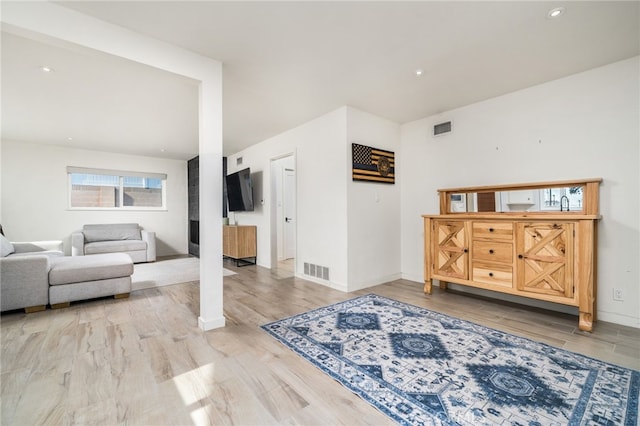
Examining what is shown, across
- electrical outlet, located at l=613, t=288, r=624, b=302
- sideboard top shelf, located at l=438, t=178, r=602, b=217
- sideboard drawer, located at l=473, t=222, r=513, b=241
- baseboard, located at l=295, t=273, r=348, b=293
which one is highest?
sideboard top shelf, located at l=438, t=178, r=602, b=217

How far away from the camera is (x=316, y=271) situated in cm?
404

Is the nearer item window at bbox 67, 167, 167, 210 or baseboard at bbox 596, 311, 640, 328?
baseboard at bbox 596, 311, 640, 328

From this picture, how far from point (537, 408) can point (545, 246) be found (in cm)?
165

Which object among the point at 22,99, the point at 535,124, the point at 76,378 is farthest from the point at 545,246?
the point at 22,99

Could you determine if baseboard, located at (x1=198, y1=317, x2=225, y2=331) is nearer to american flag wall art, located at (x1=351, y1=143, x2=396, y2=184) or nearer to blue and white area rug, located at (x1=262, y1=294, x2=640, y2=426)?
blue and white area rug, located at (x1=262, y1=294, x2=640, y2=426)

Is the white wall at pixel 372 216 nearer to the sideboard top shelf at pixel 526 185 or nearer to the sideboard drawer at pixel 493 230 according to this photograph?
the sideboard top shelf at pixel 526 185

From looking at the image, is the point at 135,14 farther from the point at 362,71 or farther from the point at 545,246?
the point at 545,246

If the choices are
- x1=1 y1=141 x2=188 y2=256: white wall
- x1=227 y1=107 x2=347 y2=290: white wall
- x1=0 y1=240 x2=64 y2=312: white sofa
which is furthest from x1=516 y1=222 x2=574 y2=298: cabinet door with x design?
x1=1 y1=141 x2=188 y2=256: white wall

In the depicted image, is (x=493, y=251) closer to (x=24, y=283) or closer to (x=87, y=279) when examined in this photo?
(x=87, y=279)

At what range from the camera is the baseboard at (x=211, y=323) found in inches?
92.9

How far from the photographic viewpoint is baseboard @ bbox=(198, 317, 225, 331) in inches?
92.9

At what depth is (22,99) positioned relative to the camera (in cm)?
322

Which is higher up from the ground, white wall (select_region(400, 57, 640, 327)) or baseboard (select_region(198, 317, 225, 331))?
white wall (select_region(400, 57, 640, 327))

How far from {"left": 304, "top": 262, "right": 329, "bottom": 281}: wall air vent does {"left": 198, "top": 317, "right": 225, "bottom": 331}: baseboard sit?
172 centimetres
